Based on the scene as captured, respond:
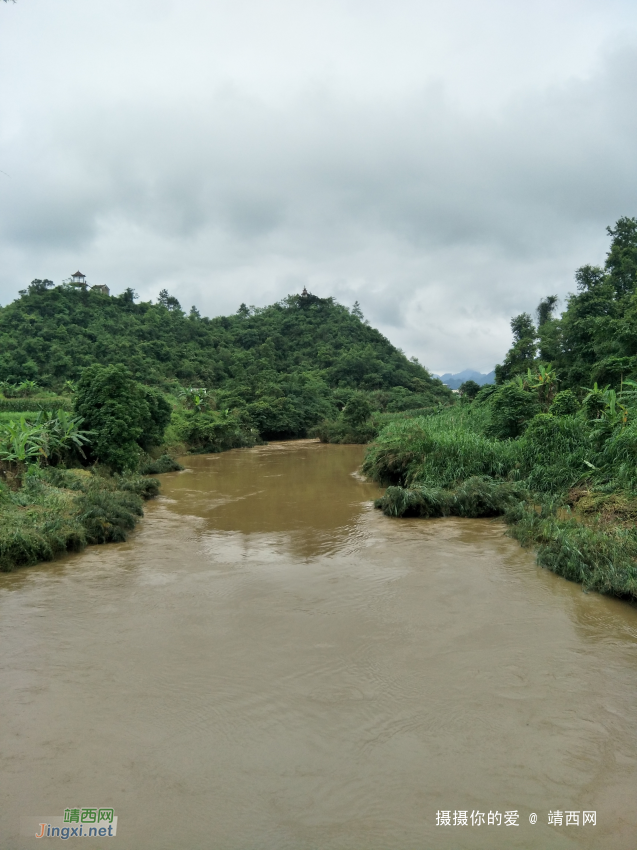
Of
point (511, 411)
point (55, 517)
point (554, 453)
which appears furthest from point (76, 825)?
point (511, 411)

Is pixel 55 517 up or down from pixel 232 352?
down

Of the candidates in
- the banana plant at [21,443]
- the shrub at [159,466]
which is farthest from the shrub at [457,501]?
the shrub at [159,466]

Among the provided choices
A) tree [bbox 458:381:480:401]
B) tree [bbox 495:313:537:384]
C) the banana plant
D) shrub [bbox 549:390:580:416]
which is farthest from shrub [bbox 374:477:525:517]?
tree [bbox 458:381:480:401]

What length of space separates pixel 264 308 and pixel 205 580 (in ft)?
214

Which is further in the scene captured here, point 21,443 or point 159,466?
point 159,466

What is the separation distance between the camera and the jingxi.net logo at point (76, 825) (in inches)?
130

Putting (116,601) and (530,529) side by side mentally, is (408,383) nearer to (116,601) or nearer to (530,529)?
(530,529)

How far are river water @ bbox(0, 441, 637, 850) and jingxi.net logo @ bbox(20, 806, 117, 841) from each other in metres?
0.05

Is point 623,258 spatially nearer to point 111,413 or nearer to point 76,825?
point 111,413

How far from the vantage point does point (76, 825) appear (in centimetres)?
337

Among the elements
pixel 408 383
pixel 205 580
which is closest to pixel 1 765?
pixel 205 580

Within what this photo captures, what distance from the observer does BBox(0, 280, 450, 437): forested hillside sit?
37.9 metres

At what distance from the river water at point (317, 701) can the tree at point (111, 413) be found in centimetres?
842

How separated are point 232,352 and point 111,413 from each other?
36.2m
